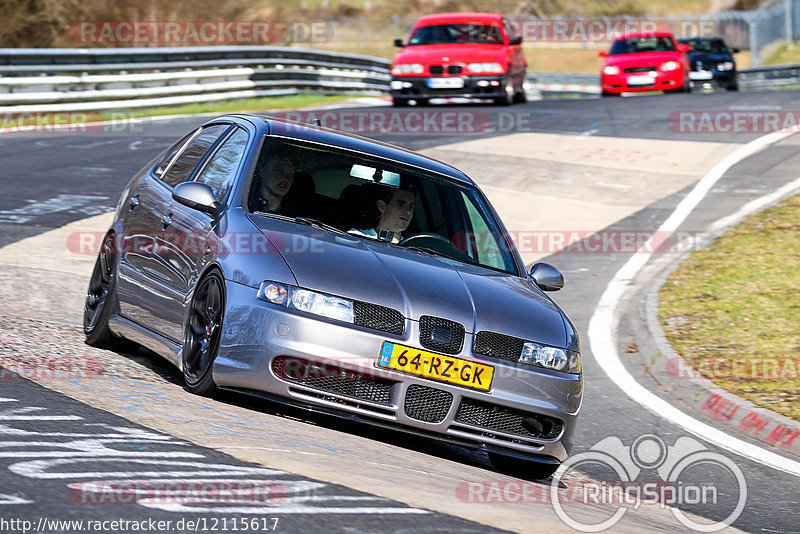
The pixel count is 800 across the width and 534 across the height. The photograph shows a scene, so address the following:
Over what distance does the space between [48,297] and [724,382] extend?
4.94 m

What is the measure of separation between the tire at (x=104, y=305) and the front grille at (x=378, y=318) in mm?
2156

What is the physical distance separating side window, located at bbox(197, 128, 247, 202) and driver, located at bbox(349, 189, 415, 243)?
0.75m

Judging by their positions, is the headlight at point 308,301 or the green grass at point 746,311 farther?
the green grass at point 746,311

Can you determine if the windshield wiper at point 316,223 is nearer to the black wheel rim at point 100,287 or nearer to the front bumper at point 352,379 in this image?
the front bumper at point 352,379

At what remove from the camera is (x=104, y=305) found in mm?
7340

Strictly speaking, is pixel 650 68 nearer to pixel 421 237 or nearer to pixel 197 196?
pixel 421 237

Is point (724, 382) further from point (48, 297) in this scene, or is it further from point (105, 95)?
point (105, 95)

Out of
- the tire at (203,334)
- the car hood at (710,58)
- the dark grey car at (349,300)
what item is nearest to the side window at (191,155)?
the dark grey car at (349,300)

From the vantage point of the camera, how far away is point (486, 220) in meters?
7.21

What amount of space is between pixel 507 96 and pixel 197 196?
1941 centimetres

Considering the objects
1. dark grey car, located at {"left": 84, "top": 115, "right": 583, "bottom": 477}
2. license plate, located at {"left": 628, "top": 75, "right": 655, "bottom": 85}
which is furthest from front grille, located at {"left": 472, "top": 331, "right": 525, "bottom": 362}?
license plate, located at {"left": 628, "top": 75, "right": 655, "bottom": 85}

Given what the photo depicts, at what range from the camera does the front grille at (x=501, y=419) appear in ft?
18.9

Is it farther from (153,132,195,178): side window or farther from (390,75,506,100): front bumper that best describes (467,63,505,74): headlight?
(153,132,195,178): side window

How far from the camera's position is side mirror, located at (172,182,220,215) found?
6.38 m
